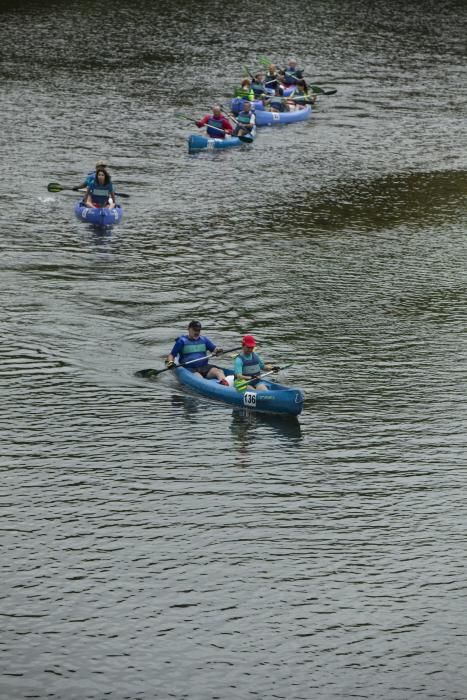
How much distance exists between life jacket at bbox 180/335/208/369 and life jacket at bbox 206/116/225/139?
92.7 feet

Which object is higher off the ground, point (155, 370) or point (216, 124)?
point (216, 124)

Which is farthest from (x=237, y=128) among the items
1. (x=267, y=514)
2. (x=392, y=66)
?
(x=267, y=514)

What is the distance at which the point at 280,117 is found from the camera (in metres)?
67.1

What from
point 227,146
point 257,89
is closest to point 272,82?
point 257,89

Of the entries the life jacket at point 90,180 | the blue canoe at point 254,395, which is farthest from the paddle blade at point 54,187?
the blue canoe at point 254,395

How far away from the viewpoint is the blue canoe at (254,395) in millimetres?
32094

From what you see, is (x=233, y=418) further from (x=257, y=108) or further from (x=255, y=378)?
(x=257, y=108)

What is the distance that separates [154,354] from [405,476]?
9838 millimetres

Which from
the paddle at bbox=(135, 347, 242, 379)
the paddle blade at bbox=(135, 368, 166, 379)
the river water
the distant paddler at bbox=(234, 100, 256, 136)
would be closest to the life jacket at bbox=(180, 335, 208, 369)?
the paddle at bbox=(135, 347, 242, 379)

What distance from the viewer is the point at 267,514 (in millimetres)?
28297

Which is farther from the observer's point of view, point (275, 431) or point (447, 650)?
point (275, 431)

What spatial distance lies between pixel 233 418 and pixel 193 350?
115 inches

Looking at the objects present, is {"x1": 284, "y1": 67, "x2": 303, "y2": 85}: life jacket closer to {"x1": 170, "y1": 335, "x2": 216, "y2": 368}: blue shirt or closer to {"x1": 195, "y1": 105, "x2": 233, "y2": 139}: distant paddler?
{"x1": 195, "y1": 105, "x2": 233, "y2": 139}: distant paddler

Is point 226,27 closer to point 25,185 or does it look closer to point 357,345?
point 25,185
